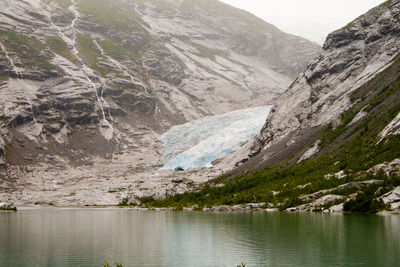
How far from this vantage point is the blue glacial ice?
508ft

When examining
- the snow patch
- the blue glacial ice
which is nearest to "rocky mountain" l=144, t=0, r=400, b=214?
the snow patch

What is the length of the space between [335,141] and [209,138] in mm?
77661

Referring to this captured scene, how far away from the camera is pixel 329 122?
10738 cm

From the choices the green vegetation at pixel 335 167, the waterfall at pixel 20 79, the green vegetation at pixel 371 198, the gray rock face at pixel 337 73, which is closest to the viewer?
the green vegetation at pixel 371 198

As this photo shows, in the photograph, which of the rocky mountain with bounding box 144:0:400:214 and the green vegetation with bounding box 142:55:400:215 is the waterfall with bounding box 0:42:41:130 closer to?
the rocky mountain with bounding box 144:0:400:214

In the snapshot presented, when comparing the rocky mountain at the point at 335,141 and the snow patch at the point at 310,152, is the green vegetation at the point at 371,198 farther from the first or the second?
the snow patch at the point at 310,152

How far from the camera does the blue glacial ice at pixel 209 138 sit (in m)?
155

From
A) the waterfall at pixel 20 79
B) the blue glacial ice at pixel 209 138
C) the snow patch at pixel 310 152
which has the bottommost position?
the snow patch at pixel 310 152

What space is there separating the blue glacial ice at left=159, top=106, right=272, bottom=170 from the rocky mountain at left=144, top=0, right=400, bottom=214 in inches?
713

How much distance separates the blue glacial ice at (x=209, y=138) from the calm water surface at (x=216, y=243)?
302 ft

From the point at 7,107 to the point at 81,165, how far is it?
116 ft

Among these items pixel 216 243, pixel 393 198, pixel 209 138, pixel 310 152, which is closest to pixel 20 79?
pixel 209 138

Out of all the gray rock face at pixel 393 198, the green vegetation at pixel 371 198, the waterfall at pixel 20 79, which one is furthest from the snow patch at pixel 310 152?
the waterfall at pixel 20 79

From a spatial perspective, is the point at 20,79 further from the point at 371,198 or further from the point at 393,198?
the point at 393,198
